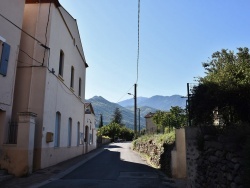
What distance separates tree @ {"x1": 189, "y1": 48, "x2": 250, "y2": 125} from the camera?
10492 millimetres

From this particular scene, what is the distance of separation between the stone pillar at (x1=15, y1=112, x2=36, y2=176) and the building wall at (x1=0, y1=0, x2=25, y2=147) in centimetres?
89

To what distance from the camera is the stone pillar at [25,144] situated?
13.5 m

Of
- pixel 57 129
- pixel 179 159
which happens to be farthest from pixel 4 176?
pixel 179 159

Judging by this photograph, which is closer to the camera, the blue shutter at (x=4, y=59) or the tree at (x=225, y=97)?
the tree at (x=225, y=97)

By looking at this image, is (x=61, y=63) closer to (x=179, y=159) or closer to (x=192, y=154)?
(x=179, y=159)

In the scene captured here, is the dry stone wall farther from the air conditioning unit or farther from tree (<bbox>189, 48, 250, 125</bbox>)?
the air conditioning unit

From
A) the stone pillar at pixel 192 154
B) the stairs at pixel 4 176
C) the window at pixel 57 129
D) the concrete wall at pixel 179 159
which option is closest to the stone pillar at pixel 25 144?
the stairs at pixel 4 176

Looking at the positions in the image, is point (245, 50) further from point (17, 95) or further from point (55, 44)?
point (17, 95)

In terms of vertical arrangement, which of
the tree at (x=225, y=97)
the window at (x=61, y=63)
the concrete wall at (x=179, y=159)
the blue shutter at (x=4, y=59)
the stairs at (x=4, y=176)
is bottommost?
the stairs at (x=4, y=176)

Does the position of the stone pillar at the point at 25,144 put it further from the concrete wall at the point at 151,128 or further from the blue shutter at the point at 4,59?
the concrete wall at the point at 151,128

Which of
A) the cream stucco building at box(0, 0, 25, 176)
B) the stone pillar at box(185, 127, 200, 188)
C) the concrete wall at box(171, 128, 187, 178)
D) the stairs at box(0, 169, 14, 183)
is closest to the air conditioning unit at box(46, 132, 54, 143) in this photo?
the cream stucco building at box(0, 0, 25, 176)

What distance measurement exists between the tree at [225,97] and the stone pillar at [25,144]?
23.9 ft

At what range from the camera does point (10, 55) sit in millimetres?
14461

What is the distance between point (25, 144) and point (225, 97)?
8.77 meters
